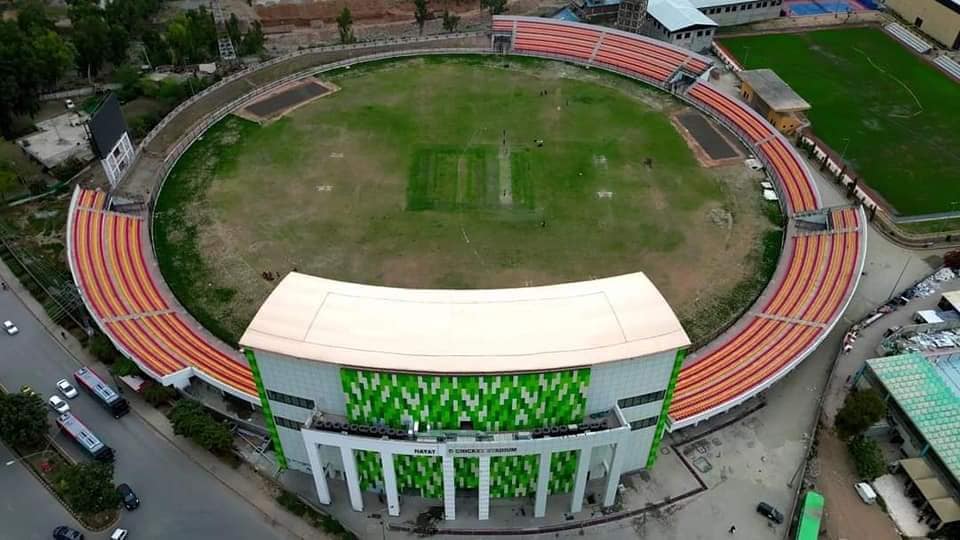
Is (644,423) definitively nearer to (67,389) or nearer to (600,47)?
(67,389)

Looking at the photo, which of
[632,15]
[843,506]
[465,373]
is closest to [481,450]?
[465,373]

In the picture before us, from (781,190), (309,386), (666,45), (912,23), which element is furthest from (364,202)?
(912,23)

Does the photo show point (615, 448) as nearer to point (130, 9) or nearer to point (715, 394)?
point (715, 394)

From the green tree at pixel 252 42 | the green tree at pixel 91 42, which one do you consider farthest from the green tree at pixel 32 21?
the green tree at pixel 252 42

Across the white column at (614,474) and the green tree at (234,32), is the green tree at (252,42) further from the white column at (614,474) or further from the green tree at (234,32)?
the white column at (614,474)

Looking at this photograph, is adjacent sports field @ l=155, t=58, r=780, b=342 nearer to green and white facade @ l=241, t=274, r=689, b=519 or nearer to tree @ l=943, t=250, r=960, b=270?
tree @ l=943, t=250, r=960, b=270
